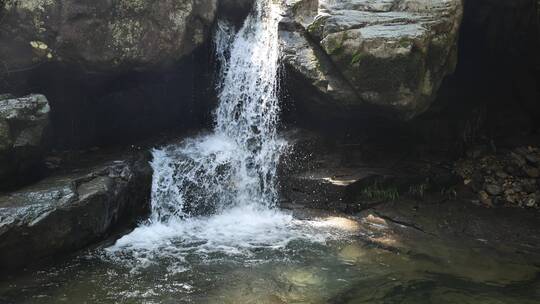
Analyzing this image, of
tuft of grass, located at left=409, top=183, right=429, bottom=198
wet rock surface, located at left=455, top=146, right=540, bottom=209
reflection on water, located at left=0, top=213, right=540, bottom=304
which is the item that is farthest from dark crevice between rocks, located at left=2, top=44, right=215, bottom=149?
wet rock surface, located at left=455, top=146, right=540, bottom=209

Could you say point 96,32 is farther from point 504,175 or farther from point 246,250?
point 504,175

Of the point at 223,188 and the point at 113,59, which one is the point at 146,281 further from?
the point at 113,59

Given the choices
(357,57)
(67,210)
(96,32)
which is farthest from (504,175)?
(96,32)

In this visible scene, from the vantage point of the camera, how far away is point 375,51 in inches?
314

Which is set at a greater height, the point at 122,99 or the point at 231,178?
A: the point at 122,99

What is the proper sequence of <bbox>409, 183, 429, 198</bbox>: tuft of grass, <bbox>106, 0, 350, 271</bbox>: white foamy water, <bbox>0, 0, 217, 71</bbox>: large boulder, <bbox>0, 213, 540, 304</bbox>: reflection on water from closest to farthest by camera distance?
<bbox>0, 213, 540, 304</bbox>: reflection on water
<bbox>106, 0, 350, 271</bbox>: white foamy water
<bbox>0, 0, 217, 71</bbox>: large boulder
<bbox>409, 183, 429, 198</bbox>: tuft of grass

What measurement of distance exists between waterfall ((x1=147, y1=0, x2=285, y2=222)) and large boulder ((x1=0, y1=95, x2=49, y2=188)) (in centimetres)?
217

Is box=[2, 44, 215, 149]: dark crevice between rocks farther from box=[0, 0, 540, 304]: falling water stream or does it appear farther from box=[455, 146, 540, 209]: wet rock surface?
box=[455, 146, 540, 209]: wet rock surface

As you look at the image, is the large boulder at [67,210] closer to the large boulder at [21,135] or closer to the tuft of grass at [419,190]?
the large boulder at [21,135]

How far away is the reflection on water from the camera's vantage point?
18.2 ft

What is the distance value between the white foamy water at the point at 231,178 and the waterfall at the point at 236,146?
2 centimetres

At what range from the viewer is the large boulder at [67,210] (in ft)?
20.0

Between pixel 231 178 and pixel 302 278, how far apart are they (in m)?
3.62

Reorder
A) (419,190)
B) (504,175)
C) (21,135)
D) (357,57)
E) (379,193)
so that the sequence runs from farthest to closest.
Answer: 1. (504,175)
2. (419,190)
3. (379,193)
4. (357,57)
5. (21,135)
